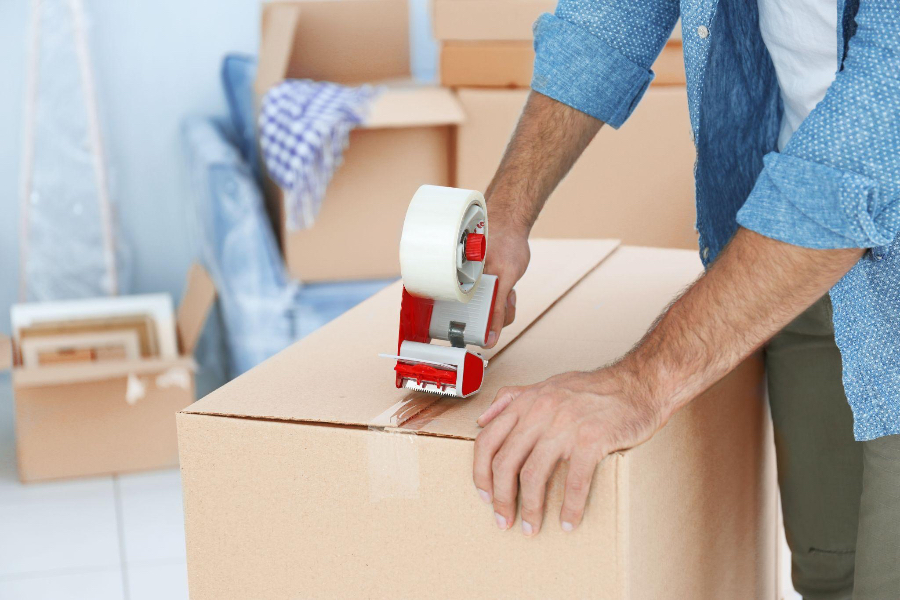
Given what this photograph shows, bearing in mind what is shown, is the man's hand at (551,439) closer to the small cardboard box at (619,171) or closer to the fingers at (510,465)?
the fingers at (510,465)

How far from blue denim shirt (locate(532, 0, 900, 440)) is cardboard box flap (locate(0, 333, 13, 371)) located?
1529 mm

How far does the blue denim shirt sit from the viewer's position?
657 mm

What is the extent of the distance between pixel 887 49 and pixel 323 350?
54cm

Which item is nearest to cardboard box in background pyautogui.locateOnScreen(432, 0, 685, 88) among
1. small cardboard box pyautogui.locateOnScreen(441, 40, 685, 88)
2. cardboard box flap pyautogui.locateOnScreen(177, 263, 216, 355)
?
small cardboard box pyautogui.locateOnScreen(441, 40, 685, 88)

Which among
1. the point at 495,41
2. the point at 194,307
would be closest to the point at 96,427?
the point at 194,307

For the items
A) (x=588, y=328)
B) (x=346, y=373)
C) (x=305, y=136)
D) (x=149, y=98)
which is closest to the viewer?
(x=346, y=373)

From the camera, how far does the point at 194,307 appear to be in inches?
91.0

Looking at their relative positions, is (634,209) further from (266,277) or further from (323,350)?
(323,350)

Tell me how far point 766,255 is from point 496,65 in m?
1.47

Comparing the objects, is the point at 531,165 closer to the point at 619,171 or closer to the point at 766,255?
the point at 766,255

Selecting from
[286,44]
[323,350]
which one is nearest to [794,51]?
[323,350]

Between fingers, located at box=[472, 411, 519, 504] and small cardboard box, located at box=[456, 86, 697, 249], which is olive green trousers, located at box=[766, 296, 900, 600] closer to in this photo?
fingers, located at box=[472, 411, 519, 504]

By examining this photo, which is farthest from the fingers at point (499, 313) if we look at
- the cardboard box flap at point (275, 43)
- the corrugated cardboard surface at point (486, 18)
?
the cardboard box flap at point (275, 43)

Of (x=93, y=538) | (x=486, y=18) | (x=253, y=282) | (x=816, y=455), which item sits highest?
(x=486, y=18)
